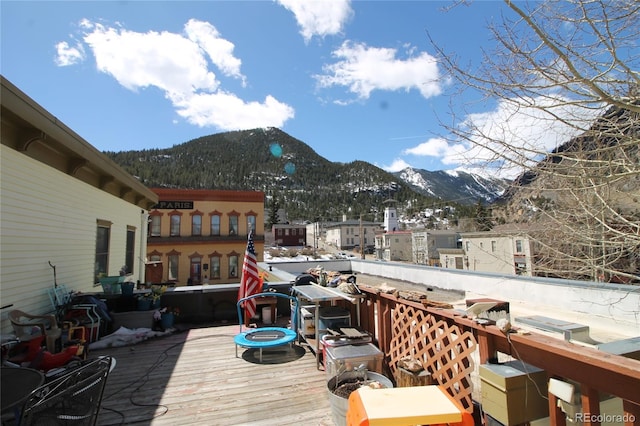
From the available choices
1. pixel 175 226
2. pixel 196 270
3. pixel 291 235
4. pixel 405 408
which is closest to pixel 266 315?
pixel 405 408

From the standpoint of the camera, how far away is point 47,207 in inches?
227

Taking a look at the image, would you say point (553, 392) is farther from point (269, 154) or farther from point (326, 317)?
point (269, 154)

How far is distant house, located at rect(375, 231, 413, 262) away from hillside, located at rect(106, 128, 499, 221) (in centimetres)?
3506

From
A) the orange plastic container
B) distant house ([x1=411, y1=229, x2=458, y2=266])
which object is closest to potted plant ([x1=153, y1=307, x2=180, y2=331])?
the orange plastic container

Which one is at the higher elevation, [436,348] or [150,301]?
[436,348]

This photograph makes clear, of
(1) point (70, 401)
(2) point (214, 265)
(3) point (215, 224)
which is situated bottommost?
(2) point (214, 265)

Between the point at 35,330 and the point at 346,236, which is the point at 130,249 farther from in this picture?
the point at 346,236

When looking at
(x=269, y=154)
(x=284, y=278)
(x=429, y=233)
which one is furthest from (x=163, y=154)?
(x=284, y=278)

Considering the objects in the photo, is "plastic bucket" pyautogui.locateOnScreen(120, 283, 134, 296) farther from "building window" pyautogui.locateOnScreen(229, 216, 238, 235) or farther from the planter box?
"building window" pyautogui.locateOnScreen(229, 216, 238, 235)

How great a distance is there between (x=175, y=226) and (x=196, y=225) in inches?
56.9

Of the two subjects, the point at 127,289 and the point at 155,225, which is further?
the point at 155,225

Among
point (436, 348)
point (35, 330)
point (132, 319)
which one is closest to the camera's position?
point (436, 348)

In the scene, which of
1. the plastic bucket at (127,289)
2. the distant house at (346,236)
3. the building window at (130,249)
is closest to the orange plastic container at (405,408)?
the plastic bucket at (127,289)

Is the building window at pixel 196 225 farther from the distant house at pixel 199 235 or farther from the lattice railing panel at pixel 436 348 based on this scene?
the lattice railing panel at pixel 436 348
